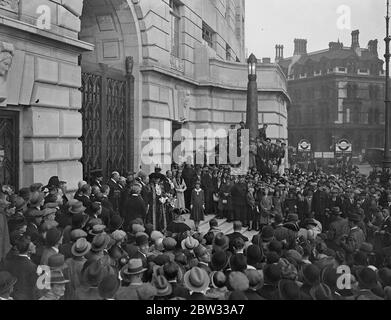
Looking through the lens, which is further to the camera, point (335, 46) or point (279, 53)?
point (279, 53)

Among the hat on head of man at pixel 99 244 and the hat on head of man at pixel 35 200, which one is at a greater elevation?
the hat on head of man at pixel 35 200

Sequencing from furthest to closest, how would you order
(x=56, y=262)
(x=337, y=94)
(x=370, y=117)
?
(x=370, y=117)
(x=337, y=94)
(x=56, y=262)

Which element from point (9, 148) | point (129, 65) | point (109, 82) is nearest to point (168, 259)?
point (9, 148)

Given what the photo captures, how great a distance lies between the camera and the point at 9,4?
10250 millimetres

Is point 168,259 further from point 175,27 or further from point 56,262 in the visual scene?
point 175,27

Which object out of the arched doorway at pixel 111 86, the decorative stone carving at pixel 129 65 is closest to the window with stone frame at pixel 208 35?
the arched doorway at pixel 111 86

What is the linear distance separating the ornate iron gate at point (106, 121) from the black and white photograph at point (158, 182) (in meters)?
0.05

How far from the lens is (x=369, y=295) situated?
4926 millimetres

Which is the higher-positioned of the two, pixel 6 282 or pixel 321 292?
pixel 6 282

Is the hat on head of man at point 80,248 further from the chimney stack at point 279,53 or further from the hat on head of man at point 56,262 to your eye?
→ the chimney stack at point 279,53

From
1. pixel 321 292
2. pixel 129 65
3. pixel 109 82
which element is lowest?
pixel 321 292

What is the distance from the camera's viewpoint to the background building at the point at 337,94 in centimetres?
5566

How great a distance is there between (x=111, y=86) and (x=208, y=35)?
11050mm

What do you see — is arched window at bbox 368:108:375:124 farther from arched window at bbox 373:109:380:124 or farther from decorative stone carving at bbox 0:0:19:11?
decorative stone carving at bbox 0:0:19:11
